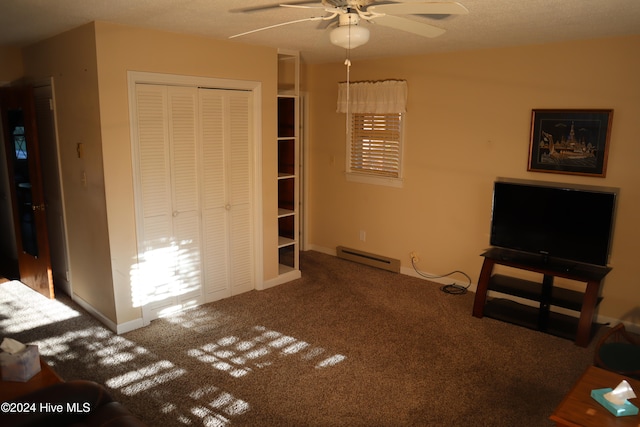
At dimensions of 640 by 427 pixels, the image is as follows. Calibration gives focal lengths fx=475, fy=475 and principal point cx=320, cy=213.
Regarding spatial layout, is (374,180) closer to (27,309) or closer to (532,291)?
(532,291)

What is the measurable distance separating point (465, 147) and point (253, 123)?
2.05 metres

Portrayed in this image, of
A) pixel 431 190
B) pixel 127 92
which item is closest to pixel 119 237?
pixel 127 92

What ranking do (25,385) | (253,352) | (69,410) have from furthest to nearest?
(253,352), (25,385), (69,410)

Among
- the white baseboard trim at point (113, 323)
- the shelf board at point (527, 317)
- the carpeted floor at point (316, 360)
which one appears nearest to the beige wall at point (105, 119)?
the white baseboard trim at point (113, 323)

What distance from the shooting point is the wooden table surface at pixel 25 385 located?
222cm

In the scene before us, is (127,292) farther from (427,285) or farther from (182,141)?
(427,285)

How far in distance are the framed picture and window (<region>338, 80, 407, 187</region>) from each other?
139 centimetres

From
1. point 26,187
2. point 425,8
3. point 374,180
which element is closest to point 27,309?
point 26,187

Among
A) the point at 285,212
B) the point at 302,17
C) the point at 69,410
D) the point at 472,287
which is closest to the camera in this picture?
the point at 69,410

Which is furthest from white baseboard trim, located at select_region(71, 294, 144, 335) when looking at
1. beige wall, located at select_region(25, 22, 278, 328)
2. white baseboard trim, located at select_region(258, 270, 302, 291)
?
white baseboard trim, located at select_region(258, 270, 302, 291)

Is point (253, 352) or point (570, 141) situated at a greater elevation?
point (570, 141)

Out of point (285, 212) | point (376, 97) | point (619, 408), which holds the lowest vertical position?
point (619, 408)

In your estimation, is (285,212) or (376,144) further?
(376,144)

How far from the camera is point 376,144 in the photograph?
5.32 meters
